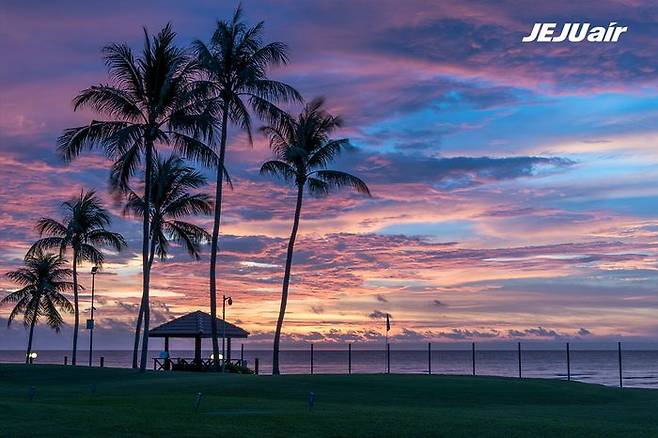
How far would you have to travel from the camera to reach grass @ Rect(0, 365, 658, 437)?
19750 mm

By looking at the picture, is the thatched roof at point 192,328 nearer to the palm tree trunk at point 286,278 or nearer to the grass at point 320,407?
the palm tree trunk at point 286,278

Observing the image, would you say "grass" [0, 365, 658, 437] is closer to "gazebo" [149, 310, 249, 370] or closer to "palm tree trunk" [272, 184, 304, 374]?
"palm tree trunk" [272, 184, 304, 374]

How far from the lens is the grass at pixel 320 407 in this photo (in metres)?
19.8

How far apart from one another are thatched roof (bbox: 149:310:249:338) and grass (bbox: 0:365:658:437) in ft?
43.3

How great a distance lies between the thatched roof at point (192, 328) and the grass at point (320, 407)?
13.2 meters

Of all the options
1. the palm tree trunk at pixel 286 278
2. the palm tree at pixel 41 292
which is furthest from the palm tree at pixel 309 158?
the palm tree at pixel 41 292

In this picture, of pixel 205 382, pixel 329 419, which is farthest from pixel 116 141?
pixel 329 419

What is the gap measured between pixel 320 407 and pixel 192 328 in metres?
31.8

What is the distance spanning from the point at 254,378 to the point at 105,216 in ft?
103

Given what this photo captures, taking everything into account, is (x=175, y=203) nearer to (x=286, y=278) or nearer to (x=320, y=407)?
(x=286, y=278)

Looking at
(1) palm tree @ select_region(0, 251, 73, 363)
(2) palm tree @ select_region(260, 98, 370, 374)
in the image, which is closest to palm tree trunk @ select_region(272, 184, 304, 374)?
(2) palm tree @ select_region(260, 98, 370, 374)

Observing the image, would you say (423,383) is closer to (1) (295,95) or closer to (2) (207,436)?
(1) (295,95)

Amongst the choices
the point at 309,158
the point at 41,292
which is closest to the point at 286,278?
Result: the point at 309,158

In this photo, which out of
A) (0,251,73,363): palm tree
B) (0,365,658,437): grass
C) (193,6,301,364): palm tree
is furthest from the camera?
(0,251,73,363): palm tree
